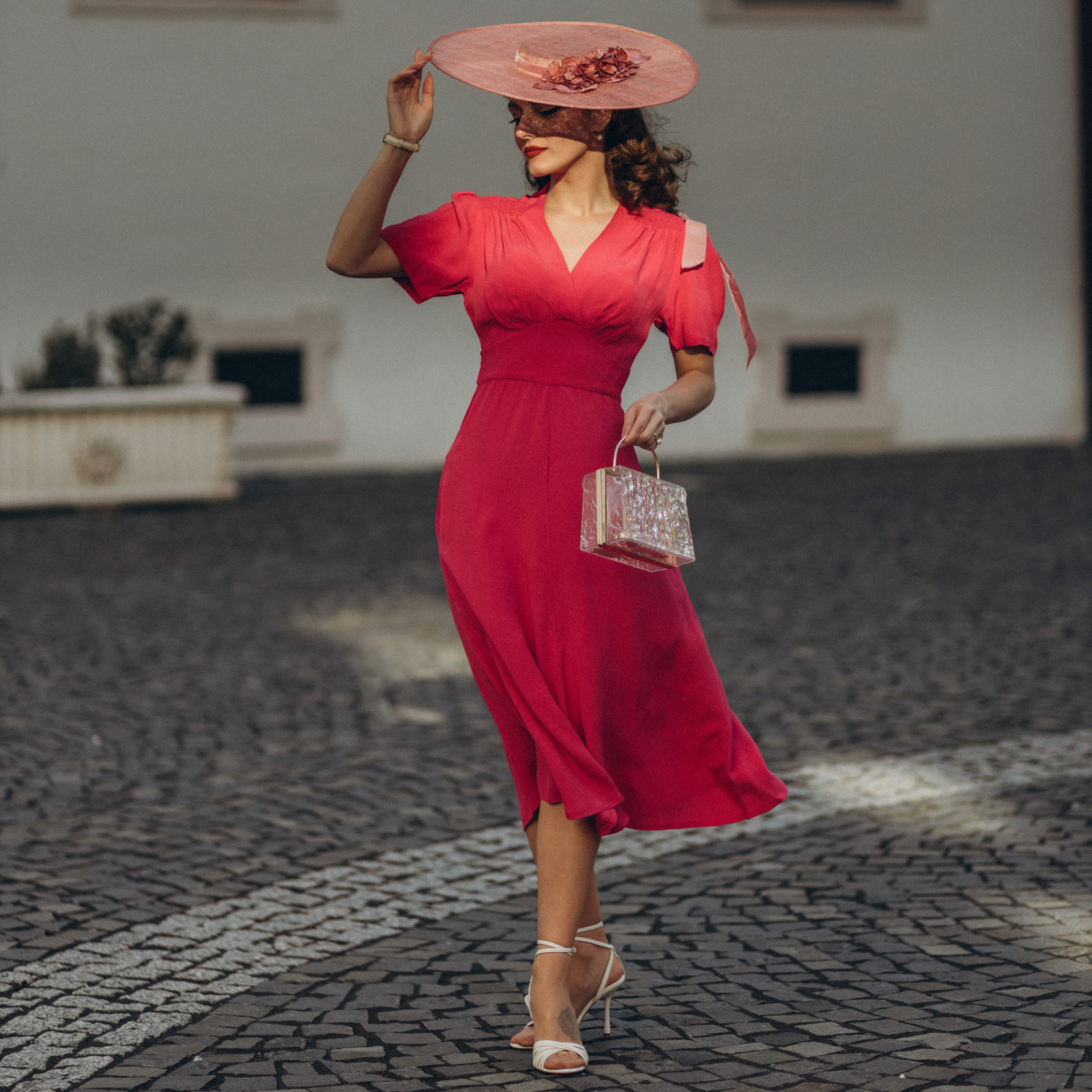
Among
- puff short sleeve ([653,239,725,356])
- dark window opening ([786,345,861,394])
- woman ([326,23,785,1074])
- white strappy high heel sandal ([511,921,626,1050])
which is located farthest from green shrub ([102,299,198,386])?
white strappy high heel sandal ([511,921,626,1050])

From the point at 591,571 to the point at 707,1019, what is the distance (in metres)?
0.88

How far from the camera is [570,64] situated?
308cm

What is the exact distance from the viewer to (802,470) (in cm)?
1312

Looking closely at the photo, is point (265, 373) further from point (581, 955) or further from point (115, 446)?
point (581, 955)

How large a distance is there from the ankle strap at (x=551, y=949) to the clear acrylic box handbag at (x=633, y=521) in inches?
25.6

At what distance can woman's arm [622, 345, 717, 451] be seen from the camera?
9.80 feet

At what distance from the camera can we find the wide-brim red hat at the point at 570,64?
3.06 meters

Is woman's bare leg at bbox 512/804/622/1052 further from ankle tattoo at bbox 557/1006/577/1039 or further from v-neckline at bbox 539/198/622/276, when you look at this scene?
→ v-neckline at bbox 539/198/622/276

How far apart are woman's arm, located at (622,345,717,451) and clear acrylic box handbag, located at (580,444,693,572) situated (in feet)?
0.18

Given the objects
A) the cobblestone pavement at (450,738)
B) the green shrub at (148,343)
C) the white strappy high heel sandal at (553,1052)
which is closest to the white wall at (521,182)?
the green shrub at (148,343)

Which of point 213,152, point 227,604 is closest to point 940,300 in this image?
point 213,152

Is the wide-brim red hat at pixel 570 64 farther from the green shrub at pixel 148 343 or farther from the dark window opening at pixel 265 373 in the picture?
the dark window opening at pixel 265 373

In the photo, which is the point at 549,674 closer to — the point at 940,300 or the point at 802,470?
the point at 802,470

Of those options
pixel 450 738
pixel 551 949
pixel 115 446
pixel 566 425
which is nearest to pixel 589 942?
pixel 551 949
